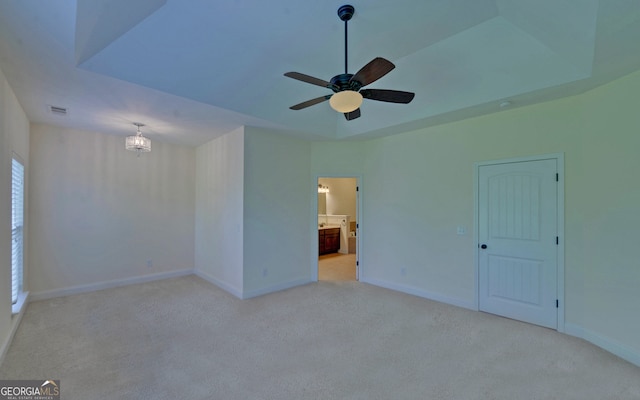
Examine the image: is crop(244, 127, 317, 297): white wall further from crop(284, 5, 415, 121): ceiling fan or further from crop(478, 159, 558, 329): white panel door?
crop(478, 159, 558, 329): white panel door

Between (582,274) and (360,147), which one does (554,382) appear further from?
(360,147)

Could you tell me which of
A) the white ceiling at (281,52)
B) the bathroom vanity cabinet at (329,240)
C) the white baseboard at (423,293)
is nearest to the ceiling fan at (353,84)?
the white ceiling at (281,52)

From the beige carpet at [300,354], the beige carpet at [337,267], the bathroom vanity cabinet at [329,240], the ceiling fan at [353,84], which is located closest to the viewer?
the ceiling fan at [353,84]

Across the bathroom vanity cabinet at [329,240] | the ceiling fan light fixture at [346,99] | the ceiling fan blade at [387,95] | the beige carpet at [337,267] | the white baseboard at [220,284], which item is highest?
the ceiling fan blade at [387,95]

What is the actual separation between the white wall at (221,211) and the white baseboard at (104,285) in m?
0.47

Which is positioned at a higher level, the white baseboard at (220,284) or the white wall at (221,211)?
the white wall at (221,211)

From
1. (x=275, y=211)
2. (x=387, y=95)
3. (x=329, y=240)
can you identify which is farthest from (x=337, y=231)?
(x=387, y=95)

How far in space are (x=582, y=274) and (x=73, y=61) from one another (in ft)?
18.4

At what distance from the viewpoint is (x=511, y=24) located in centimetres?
275

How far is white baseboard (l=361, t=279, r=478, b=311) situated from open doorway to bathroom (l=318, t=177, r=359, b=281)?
1.79 feet

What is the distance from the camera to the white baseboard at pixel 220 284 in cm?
452

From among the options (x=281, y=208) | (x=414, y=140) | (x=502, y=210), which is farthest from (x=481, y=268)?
(x=281, y=208)

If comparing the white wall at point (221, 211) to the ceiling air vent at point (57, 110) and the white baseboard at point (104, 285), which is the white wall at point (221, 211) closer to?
the white baseboard at point (104, 285)

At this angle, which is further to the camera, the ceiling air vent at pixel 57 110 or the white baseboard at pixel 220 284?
the white baseboard at pixel 220 284
